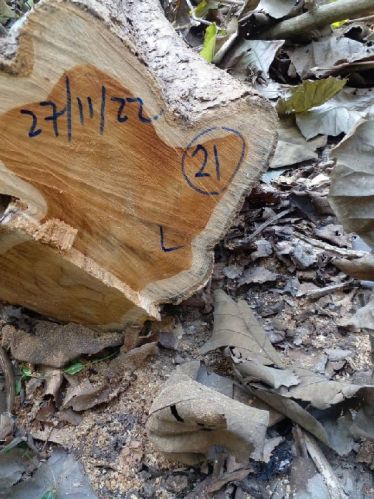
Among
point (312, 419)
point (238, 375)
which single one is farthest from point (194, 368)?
point (312, 419)

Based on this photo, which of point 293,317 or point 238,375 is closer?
point 238,375

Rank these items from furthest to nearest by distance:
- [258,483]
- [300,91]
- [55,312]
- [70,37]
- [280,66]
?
[280,66]
[300,91]
[55,312]
[258,483]
[70,37]

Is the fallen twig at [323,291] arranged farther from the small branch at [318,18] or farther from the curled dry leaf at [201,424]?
the small branch at [318,18]

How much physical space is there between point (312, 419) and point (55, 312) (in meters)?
0.91

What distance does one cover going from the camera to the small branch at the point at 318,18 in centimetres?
332

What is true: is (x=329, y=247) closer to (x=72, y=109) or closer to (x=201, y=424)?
(x=201, y=424)

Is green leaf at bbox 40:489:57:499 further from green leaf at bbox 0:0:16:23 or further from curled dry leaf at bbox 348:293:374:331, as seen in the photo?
green leaf at bbox 0:0:16:23

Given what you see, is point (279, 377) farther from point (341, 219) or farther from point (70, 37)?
point (70, 37)

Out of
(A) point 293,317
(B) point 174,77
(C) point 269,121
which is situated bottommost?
(A) point 293,317

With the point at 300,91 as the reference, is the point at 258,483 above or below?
below

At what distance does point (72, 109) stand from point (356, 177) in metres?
0.94

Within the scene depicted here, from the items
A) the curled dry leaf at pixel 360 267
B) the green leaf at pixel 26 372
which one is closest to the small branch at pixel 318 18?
the curled dry leaf at pixel 360 267

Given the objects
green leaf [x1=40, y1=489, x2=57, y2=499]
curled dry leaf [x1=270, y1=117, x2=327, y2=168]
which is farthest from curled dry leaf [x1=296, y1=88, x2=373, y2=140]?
green leaf [x1=40, y1=489, x2=57, y2=499]

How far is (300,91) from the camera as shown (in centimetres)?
265
